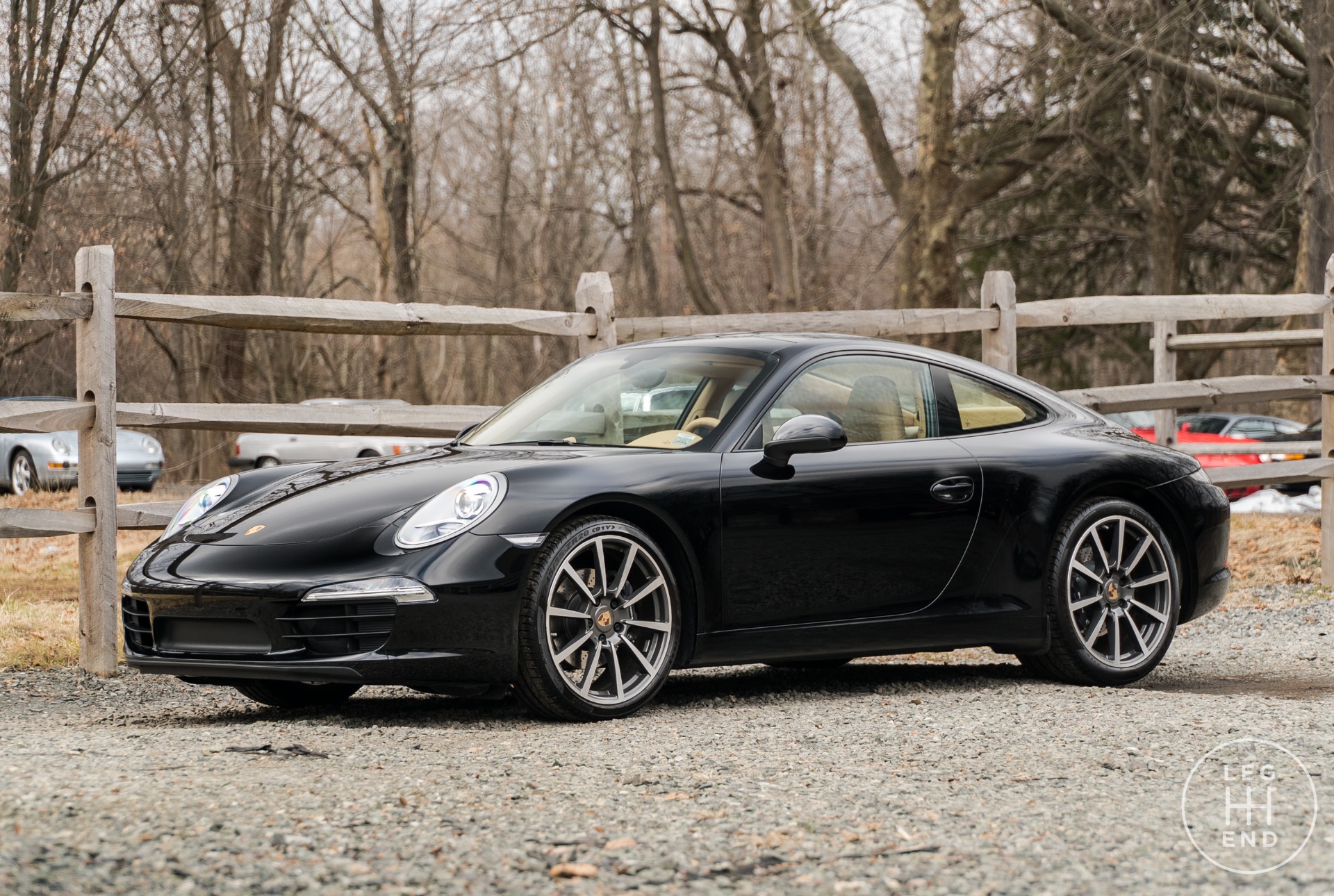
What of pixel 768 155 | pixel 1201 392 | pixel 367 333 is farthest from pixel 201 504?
pixel 768 155

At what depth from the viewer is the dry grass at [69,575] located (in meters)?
7.73

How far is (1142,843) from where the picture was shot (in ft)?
11.6

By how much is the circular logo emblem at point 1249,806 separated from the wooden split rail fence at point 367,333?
4279 millimetres

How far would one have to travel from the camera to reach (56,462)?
81.8 ft

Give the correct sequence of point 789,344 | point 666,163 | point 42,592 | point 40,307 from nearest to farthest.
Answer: point 789,344 < point 40,307 < point 42,592 < point 666,163

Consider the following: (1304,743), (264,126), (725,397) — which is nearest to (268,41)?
(264,126)

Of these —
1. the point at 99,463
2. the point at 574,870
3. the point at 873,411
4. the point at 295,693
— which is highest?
the point at 873,411

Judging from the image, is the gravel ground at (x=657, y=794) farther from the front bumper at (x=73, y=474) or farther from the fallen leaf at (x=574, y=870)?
the front bumper at (x=73, y=474)

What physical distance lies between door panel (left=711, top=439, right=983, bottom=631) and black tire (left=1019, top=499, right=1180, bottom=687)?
1.72 feet

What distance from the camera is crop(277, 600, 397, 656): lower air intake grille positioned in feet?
16.5

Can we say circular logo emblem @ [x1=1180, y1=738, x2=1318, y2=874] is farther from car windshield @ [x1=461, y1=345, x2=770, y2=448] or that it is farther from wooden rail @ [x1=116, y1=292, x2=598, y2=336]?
wooden rail @ [x1=116, y1=292, x2=598, y2=336]

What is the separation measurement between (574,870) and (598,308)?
17.6 ft

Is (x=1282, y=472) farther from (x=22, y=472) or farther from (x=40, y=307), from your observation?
(x=22, y=472)

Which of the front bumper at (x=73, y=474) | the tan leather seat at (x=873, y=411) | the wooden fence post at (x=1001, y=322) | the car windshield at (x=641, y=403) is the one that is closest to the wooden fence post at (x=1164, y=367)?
the wooden fence post at (x=1001, y=322)
